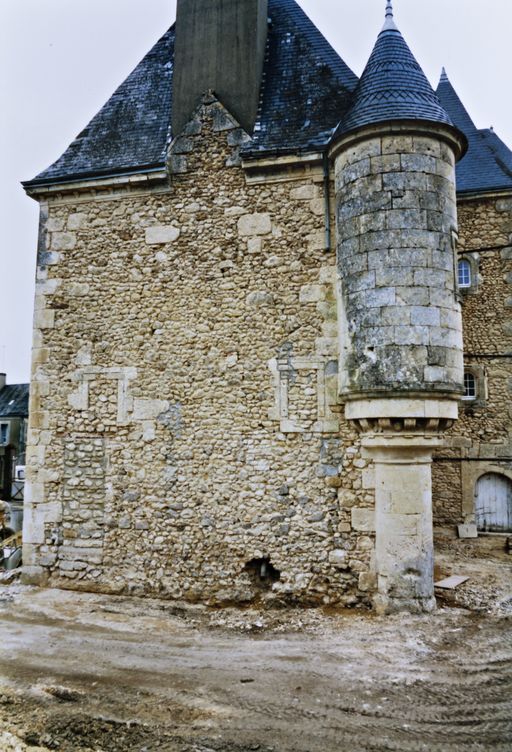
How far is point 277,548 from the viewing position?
23.0 feet

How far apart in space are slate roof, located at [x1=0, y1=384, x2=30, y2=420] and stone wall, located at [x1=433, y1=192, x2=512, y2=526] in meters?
23.6

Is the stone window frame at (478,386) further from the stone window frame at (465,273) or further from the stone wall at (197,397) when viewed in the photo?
the stone wall at (197,397)

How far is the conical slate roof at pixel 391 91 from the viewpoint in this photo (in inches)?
262

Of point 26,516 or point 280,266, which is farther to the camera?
point 26,516

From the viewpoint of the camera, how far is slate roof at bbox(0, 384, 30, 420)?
2959 cm

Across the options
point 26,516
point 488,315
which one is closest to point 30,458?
point 26,516

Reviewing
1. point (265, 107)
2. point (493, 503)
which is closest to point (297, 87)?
point (265, 107)

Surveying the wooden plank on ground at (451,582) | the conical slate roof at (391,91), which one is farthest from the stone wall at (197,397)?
the wooden plank on ground at (451,582)

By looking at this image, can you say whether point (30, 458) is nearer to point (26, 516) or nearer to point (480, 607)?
point (26, 516)

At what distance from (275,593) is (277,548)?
55 centimetres

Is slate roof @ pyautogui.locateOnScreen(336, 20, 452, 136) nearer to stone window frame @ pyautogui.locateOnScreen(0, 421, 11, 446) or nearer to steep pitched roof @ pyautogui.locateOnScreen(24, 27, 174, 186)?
steep pitched roof @ pyautogui.locateOnScreen(24, 27, 174, 186)

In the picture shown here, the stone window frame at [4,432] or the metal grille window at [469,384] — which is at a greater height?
the metal grille window at [469,384]

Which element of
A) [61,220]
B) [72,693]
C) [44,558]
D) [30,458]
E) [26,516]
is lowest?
[72,693]

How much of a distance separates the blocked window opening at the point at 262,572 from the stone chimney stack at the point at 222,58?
5.91 metres
